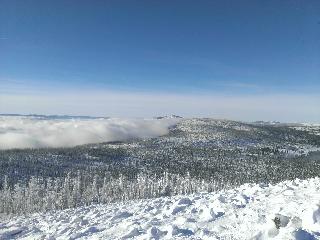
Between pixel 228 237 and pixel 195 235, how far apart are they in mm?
3290

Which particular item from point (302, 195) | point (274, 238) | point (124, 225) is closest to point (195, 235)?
point (274, 238)

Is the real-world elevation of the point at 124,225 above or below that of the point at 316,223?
below

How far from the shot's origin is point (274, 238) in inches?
1085

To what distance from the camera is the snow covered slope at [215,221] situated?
99.1 ft

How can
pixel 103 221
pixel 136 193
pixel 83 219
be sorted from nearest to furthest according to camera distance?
pixel 103 221
pixel 83 219
pixel 136 193

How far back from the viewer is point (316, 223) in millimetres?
29469

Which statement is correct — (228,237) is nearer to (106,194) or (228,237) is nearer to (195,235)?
(195,235)

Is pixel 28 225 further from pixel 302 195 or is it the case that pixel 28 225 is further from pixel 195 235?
pixel 302 195

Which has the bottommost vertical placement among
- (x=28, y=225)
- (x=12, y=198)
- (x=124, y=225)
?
(x=12, y=198)

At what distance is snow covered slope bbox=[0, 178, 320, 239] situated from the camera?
99.1 feet

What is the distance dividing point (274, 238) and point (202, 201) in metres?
23.7

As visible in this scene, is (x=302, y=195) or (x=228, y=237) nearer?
(x=228, y=237)

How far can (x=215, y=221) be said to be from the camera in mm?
37188

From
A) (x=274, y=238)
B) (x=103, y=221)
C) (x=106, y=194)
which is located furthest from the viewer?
(x=106, y=194)
